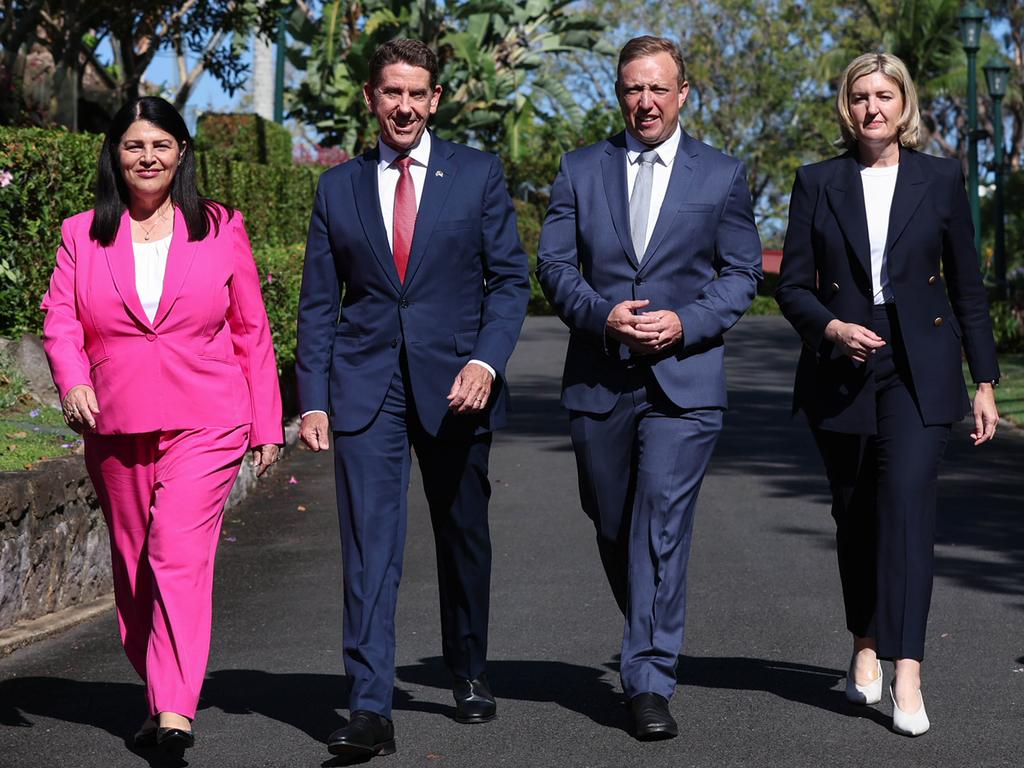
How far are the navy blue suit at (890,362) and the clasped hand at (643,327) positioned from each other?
59cm

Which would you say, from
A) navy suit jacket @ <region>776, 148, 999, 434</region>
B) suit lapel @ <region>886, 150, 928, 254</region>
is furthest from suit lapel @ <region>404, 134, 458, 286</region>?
suit lapel @ <region>886, 150, 928, 254</region>

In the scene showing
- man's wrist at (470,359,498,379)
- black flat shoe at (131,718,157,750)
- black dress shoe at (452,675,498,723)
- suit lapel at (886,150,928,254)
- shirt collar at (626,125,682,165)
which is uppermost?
shirt collar at (626,125,682,165)

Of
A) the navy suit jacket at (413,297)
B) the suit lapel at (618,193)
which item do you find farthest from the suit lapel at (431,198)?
the suit lapel at (618,193)

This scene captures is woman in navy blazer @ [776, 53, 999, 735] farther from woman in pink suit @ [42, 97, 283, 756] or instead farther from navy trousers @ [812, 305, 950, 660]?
woman in pink suit @ [42, 97, 283, 756]

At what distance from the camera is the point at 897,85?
5992 mm

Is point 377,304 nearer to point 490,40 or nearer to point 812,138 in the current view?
point 490,40

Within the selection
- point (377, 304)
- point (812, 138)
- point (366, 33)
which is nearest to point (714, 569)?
point (377, 304)

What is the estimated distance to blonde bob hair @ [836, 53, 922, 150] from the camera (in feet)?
19.6

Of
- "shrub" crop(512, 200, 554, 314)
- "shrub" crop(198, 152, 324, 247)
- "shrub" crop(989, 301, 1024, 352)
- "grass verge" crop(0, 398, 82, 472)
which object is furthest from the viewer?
"shrub" crop(512, 200, 554, 314)

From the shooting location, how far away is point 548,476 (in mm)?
13039

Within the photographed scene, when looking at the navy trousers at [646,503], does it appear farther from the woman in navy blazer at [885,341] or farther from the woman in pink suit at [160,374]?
the woman in pink suit at [160,374]

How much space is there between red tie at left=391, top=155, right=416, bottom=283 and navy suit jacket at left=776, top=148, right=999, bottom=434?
134 centimetres

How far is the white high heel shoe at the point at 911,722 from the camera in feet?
18.8

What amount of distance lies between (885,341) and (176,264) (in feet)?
7.84
